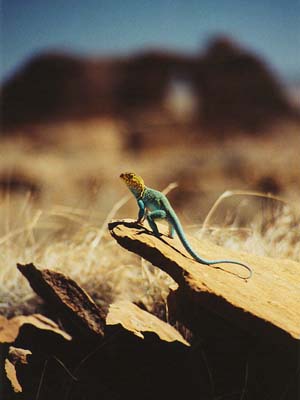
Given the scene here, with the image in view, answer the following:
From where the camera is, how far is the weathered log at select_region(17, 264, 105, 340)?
1913 millimetres

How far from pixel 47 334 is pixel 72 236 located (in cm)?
96

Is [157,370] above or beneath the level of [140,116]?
beneath

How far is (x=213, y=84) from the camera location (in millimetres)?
15102

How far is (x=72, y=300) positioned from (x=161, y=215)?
52cm

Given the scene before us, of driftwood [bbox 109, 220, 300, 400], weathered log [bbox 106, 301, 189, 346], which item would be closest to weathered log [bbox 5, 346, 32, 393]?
weathered log [bbox 106, 301, 189, 346]

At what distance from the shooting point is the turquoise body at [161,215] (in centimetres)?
162

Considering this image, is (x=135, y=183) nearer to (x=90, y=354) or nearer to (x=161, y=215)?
(x=161, y=215)

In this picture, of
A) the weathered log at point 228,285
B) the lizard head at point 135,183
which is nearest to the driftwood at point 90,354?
the weathered log at point 228,285

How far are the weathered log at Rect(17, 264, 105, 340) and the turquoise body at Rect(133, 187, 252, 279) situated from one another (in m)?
0.40

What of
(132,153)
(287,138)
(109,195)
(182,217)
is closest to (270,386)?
(182,217)

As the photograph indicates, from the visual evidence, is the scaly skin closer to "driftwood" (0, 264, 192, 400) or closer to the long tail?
the long tail

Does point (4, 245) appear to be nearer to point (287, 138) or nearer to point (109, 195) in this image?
point (109, 195)

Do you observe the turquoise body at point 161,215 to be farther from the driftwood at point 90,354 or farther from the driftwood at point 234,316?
the driftwood at point 90,354

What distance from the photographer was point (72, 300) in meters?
1.93
